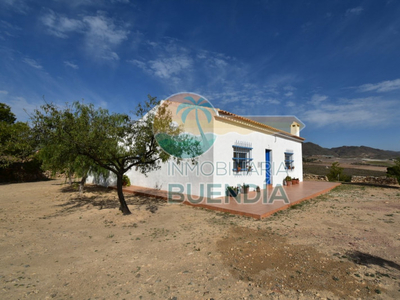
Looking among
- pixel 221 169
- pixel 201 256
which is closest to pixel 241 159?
pixel 221 169

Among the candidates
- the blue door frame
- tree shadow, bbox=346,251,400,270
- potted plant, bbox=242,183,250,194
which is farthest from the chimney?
tree shadow, bbox=346,251,400,270

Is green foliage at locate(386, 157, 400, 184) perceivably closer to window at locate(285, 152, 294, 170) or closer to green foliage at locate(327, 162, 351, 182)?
green foliage at locate(327, 162, 351, 182)

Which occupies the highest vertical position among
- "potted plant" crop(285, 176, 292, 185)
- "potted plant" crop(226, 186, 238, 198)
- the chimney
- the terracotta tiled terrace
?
the chimney

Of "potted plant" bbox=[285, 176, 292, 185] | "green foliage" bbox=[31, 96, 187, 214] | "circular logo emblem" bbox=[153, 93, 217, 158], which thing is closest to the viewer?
"green foliage" bbox=[31, 96, 187, 214]

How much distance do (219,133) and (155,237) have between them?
4871mm

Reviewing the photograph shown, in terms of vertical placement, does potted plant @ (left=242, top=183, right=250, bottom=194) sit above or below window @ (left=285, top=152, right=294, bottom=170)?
below

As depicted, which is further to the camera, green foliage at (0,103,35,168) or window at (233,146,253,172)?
window at (233,146,253,172)

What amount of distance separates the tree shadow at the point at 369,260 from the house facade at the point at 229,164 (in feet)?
16.8

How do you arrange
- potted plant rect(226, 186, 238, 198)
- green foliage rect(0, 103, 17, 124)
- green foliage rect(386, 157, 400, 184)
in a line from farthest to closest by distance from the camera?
green foliage rect(0, 103, 17, 124) → green foliage rect(386, 157, 400, 184) → potted plant rect(226, 186, 238, 198)

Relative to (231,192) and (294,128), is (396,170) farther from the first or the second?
(231,192)

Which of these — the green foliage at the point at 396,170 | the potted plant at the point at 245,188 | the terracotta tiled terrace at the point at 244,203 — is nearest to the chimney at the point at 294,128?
the green foliage at the point at 396,170

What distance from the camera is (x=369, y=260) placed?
3.43m

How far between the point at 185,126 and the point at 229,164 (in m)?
2.46

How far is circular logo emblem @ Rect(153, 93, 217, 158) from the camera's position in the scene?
6.14 m
